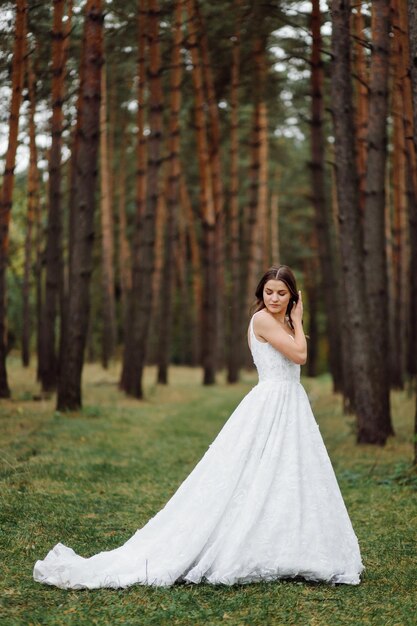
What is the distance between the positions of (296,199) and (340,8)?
1109 inches

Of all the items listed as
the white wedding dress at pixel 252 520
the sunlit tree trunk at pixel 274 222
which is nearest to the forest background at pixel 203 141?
the white wedding dress at pixel 252 520

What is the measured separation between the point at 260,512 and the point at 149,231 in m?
12.5

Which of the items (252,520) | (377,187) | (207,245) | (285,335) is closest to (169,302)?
(207,245)

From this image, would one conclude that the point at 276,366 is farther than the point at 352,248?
No

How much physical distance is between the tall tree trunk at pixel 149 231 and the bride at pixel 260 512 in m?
12.0

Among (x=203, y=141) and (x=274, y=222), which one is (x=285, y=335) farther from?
(x=274, y=222)

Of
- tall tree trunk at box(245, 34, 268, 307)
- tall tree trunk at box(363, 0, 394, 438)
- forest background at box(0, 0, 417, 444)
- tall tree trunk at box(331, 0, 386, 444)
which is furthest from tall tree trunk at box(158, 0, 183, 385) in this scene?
tall tree trunk at box(363, 0, 394, 438)

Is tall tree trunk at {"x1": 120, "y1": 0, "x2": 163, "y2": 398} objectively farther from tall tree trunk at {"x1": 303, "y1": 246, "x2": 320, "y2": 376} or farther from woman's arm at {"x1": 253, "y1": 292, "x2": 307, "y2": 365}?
tall tree trunk at {"x1": 303, "y1": 246, "x2": 320, "y2": 376}

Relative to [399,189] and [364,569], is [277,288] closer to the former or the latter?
[364,569]

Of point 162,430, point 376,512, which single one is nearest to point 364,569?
point 376,512

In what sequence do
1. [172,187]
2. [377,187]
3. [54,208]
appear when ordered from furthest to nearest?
[172,187] → [54,208] → [377,187]

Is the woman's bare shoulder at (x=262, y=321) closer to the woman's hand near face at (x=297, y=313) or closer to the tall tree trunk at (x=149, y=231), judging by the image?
the woman's hand near face at (x=297, y=313)

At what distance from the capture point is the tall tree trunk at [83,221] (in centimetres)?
1330

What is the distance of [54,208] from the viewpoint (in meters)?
15.5
